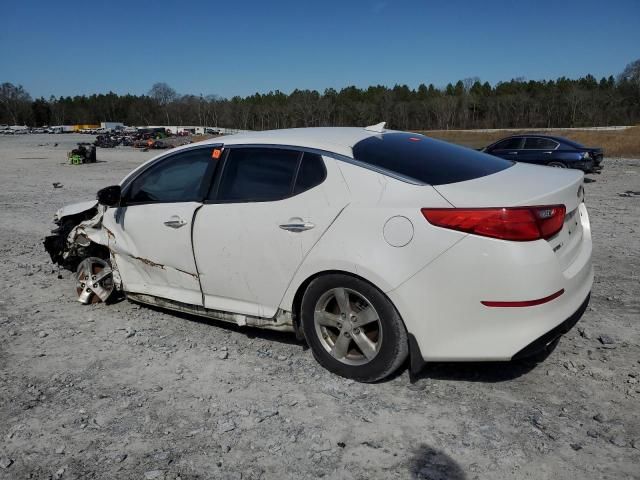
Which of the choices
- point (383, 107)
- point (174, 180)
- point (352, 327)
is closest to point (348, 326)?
point (352, 327)

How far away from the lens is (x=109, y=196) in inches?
179

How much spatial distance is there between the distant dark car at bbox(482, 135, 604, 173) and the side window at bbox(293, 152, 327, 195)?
44.9 ft

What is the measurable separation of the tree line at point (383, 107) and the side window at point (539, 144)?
77114mm

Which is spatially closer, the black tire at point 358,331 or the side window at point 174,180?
the black tire at point 358,331

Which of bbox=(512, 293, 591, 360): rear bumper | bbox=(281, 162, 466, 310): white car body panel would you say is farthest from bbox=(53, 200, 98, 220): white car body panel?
bbox=(512, 293, 591, 360): rear bumper

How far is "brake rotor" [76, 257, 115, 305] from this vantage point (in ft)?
16.6

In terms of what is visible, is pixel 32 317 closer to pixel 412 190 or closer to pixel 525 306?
pixel 412 190

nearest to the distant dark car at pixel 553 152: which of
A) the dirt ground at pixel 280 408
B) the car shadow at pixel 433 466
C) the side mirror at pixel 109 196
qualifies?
the dirt ground at pixel 280 408

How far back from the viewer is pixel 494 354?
2.96 m

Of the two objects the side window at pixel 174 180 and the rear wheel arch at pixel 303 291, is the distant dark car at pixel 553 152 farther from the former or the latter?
Answer: the rear wheel arch at pixel 303 291

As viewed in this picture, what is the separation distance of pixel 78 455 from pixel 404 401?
188 cm

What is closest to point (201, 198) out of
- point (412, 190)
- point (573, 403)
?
point (412, 190)

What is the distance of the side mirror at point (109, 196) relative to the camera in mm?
4520

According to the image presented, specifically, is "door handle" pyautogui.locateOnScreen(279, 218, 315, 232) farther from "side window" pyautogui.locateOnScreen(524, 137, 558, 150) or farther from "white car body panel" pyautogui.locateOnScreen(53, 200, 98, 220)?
"side window" pyautogui.locateOnScreen(524, 137, 558, 150)
